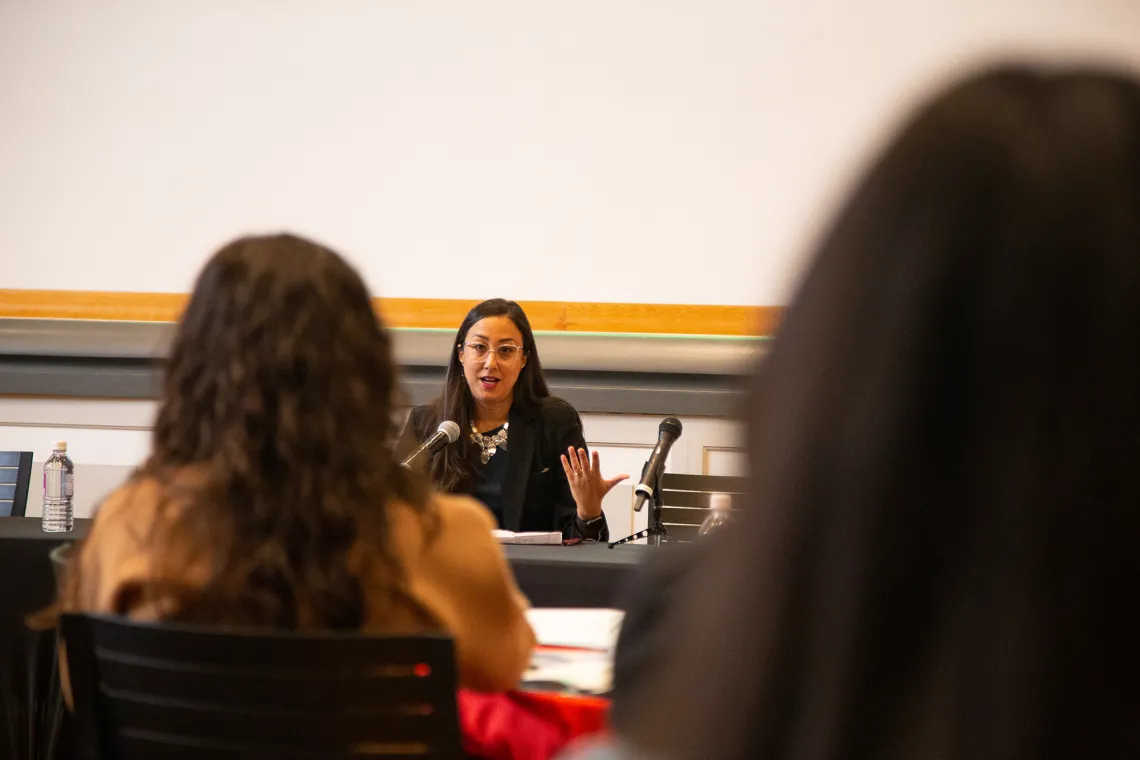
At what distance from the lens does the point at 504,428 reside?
11.9ft

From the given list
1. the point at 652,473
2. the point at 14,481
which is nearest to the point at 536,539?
the point at 652,473

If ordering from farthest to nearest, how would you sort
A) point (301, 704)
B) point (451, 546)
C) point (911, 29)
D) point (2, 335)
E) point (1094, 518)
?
point (2, 335)
point (911, 29)
point (451, 546)
point (301, 704)
point (1094, 518)

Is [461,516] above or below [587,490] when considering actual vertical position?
above

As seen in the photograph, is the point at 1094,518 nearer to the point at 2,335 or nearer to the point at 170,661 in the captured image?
the point at 170,661

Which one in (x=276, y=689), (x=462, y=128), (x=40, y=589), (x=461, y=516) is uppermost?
(x=462, y=128)

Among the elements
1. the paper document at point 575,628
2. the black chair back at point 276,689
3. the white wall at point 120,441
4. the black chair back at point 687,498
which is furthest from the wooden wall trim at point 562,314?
the black chair back at point 276,689

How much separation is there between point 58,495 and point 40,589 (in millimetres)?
600

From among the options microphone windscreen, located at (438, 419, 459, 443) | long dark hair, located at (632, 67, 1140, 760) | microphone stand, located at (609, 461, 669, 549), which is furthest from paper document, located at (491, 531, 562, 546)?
long dark hair, located at (632, 67, 1140, 760)

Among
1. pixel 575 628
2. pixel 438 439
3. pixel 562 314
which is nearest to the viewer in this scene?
pixel 575 628

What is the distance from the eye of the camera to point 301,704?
1.08 m

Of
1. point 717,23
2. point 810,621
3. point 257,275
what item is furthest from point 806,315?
point 717,23

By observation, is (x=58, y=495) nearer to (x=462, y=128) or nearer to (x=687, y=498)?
(x=687, y=498)

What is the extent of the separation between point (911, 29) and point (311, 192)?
245 centimetres

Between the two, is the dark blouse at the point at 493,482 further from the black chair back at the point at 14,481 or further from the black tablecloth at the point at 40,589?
the black chair back at the point at 14,481
